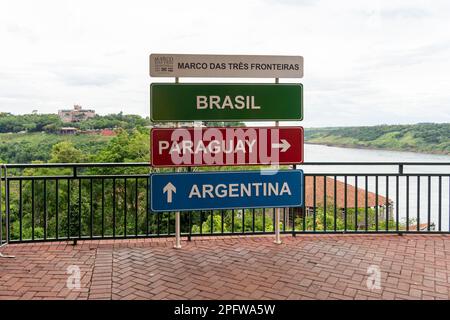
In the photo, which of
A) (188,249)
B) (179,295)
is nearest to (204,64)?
(188,249)

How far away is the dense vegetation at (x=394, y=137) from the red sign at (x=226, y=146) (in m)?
0.39

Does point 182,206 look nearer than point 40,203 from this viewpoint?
Yes

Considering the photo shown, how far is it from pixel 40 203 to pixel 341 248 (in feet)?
62.7

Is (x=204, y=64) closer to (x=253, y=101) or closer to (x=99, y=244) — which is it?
(x=253, y=101)

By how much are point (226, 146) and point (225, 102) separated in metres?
0.62

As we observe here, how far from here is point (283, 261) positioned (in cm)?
493

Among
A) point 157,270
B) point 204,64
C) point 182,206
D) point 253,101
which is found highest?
point 204,64

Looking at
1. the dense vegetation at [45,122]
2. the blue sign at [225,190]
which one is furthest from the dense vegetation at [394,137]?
the dense vegetation at [45,122]

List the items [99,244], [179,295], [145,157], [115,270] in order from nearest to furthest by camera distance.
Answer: [179,295] → [115,270] → [99,244] → [145,157]

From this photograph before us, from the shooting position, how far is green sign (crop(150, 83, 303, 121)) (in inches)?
204

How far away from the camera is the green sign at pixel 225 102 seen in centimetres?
518

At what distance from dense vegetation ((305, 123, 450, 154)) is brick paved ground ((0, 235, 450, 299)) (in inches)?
71.5

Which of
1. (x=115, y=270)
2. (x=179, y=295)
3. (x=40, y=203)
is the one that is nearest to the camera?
(x=179, y=295)

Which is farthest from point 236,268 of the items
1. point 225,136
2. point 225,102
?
point 225,102
